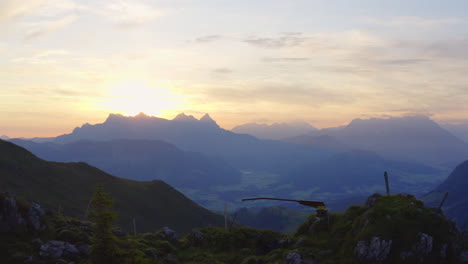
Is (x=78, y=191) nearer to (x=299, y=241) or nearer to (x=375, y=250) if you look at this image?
(x=299, y=241)

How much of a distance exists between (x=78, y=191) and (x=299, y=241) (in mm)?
147513

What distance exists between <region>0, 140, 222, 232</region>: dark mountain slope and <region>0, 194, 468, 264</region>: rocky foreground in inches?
3779

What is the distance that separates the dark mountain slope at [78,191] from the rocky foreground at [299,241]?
315 feet

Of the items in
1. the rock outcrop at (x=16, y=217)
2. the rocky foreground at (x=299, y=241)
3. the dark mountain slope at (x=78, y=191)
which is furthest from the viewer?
the dark mountain slope at (x=78, y=191)

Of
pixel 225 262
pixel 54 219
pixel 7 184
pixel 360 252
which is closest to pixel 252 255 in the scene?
pixel 225 262

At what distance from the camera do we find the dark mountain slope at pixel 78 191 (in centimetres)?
13312

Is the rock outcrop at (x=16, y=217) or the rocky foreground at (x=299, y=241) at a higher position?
the rock outcrop at (x=16, y=217)

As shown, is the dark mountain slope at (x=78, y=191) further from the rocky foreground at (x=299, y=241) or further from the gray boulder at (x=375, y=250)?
the gray boulder at (x=375, y=250)

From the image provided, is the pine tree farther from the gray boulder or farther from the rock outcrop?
the gray boulder

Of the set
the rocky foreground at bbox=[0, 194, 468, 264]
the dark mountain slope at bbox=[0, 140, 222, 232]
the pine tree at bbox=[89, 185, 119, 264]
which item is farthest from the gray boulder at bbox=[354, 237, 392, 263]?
the dark mountain slope at bbox=[0, 140, 222, 232]

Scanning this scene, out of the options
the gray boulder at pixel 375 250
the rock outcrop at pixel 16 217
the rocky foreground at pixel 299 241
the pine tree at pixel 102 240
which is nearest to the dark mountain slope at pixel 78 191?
the rock outcrop at pixel 16 217

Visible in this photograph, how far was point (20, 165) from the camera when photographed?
151m

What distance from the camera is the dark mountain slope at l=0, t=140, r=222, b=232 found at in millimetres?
133125

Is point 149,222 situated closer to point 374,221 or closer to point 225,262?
point 225,262
